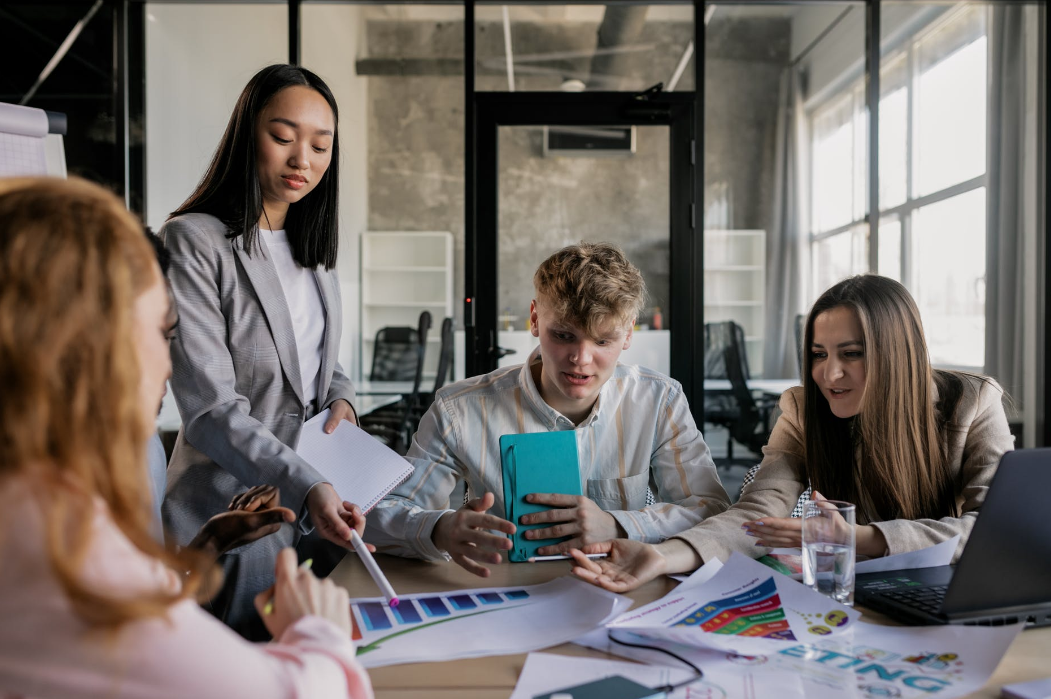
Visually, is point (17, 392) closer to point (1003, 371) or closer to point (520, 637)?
point (520, 637)

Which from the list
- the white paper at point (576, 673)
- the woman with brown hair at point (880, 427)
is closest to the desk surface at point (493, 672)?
the white paper at point (576, 673)

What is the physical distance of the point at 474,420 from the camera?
1706 millimetres

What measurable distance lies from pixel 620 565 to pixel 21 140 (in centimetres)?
147

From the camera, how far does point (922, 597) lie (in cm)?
105

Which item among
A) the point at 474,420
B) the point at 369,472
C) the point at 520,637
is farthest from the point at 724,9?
the point at 520,637

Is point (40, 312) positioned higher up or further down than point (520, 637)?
higher up

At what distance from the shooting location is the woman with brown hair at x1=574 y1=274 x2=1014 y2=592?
60.0 inches

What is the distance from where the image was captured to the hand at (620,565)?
1.13 metres

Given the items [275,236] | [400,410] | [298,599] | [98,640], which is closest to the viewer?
[98,640]

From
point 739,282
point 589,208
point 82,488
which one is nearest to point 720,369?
point 739,282

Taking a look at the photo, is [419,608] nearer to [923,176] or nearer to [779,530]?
[779,530]

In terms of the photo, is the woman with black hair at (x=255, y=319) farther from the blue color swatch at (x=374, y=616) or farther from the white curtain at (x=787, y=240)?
the white curtain at (x=787, y=240)

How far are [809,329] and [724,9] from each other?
2856mm

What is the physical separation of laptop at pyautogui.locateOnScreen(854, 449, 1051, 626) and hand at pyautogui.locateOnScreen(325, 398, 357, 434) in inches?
39.5
